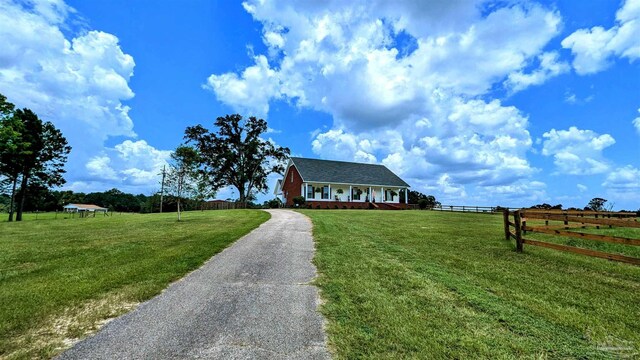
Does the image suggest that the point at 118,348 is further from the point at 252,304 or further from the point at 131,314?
the point at 252,304

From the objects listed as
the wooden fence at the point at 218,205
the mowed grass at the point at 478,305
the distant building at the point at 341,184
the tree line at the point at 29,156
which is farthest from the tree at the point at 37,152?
the mowed grass at the point at 478,305

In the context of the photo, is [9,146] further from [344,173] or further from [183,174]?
[344,173]

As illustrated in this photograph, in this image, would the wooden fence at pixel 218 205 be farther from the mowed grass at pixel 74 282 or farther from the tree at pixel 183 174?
the mowed grass at pixel 74 282

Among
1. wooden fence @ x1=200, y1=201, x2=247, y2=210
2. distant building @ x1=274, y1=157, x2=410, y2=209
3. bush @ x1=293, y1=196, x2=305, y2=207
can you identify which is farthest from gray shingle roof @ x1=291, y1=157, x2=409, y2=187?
wooden fence @ x1=200, y1=201, x2=247, y2=210

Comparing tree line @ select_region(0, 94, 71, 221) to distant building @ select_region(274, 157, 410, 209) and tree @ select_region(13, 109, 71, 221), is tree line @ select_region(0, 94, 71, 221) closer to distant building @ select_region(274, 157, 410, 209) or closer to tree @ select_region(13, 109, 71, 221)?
tree @ select_region(13, 109, 71, 221)

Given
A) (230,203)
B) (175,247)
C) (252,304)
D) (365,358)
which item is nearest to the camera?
(365,358)

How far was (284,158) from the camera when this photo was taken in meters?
51.4

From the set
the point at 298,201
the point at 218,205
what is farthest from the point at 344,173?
the point at 218,205

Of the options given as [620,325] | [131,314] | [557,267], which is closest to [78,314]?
[131,314]

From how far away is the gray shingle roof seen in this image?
43.0 m

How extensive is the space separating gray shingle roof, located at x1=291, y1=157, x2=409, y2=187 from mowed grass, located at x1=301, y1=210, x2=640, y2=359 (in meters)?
33.5

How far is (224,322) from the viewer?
14.9 ft

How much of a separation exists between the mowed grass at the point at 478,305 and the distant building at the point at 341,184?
107 ft

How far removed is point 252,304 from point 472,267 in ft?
18.6
